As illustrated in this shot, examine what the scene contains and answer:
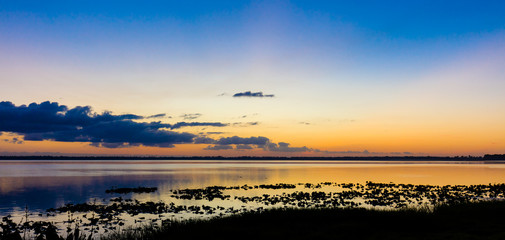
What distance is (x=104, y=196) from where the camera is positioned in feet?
140

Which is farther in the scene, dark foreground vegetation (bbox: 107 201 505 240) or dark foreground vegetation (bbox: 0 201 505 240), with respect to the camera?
dark foreground vegetation (bbox: 107 201 505 240)

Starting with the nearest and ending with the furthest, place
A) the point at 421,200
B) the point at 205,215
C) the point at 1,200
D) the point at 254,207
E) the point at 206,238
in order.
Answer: the point at 206,238
the point at 205,215
the point at 254,207
the point at 421,200
the point at 1,200

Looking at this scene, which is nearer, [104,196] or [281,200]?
[281,200]

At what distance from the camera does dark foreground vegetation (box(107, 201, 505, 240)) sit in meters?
15.8

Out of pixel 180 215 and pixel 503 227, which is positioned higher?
pixel 503 227

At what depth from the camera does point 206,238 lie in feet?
51.2

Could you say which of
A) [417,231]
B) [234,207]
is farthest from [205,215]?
[417,231]

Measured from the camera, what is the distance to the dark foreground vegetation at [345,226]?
51.8ft

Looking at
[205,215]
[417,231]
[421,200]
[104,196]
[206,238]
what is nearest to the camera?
[206,238]

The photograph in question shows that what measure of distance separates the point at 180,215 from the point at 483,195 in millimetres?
32612

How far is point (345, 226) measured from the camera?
57.6 ft

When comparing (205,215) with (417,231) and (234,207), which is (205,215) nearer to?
(234,207)

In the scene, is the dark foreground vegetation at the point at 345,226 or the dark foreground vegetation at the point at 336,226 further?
the dark foreground vegetation at the point at 345,226

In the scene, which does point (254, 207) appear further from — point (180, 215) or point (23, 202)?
point (23, 202)
